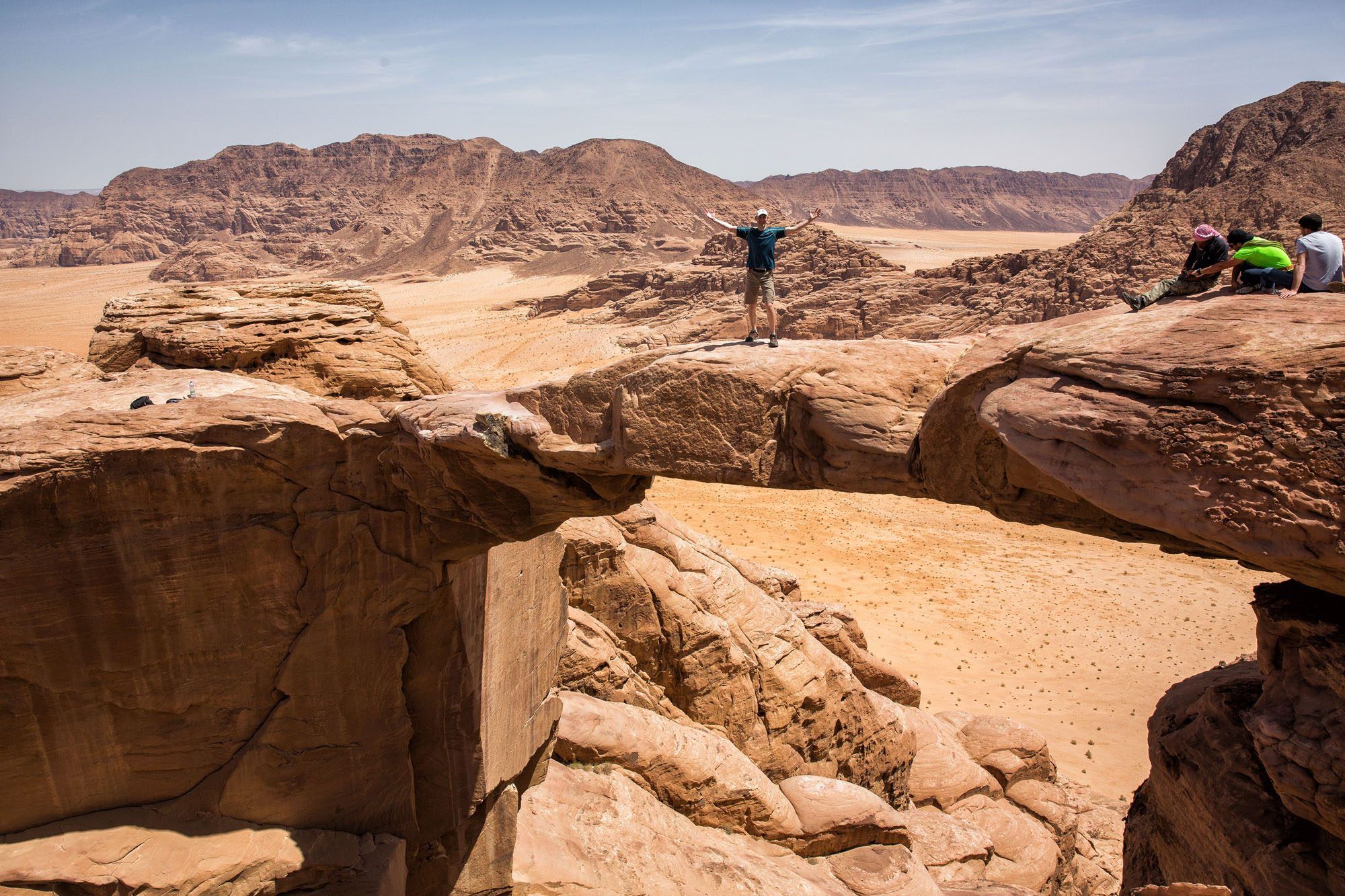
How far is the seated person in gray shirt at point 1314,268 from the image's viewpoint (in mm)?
5828

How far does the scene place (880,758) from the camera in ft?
42.8

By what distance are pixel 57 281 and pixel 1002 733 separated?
336 ft

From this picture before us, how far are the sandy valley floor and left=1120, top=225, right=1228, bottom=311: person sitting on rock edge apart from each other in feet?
41.9

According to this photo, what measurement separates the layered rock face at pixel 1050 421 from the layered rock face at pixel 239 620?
1075 millimetres

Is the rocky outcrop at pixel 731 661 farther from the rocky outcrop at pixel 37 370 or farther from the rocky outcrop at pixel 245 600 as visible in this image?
the rocky outcrop at pixel 37 370

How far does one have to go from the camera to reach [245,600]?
7355 mm

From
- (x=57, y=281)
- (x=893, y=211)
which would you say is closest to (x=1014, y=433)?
(x=57, y=281)

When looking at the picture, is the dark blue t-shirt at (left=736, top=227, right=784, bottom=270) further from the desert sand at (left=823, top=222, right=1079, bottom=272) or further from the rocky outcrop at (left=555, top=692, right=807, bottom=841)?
the desert sand at (left=823, top=222, right=1079, bottom=272)

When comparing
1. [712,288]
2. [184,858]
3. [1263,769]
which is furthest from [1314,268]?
[712,288]

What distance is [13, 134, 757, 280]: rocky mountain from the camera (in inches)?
3649

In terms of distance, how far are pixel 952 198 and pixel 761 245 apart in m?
178

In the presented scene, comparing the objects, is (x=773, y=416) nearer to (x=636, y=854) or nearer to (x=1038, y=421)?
(x=1038, y=421)

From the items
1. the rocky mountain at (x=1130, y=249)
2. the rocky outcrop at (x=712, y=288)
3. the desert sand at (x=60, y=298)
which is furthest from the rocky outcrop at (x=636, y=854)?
the rocky outcrop at (x=712, y=288)

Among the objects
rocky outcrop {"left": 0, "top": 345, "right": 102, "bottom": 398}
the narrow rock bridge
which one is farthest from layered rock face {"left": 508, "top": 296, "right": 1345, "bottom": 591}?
rocky outcrop {"left": 0, "top": 345, "right": 102, "bottom": 398}
